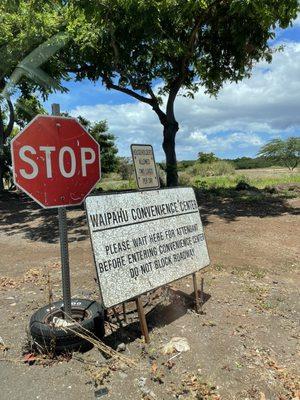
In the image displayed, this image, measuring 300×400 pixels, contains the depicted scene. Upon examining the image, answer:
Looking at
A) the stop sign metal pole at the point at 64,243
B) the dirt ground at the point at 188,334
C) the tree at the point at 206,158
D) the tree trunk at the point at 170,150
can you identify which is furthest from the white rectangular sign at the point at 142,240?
the tree at the point at 206,158

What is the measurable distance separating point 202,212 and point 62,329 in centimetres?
742

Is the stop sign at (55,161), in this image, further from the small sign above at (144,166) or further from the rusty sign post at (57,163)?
the small sign above at (144,166)

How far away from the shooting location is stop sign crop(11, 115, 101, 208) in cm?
362

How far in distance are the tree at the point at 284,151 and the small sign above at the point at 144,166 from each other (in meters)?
33.8

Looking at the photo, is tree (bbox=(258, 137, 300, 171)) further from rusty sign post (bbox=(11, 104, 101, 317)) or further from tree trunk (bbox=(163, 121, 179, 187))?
rusty sign post (bbox=(11, 104, 101, 317))

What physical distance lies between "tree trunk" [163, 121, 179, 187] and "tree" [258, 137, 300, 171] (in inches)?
958

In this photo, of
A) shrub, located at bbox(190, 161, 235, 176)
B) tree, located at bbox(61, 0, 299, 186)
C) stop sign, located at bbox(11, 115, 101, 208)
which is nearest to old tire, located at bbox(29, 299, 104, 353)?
stop sign, located at bbox(11, 115, 101, 208)

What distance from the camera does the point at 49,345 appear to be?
3.87 metres

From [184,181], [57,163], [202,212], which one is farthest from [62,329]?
[184,181]

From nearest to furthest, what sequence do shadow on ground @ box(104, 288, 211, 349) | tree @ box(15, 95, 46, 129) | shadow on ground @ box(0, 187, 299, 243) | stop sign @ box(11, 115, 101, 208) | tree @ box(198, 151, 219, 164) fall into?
stop sign @ box(11, 115, 101, 208)
shadow on ground @ box(104, 288, 211, 349)
shadow on ground @ box(0, 187, 299, 243)
tree @ box(15, 95, 46, 129)
tree @ box(198, 151, 219, 164)

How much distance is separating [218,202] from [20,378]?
9.30 meters

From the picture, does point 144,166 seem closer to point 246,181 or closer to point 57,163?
point 57,163

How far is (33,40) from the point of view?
13133 millimetres

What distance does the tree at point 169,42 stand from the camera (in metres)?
10.6
